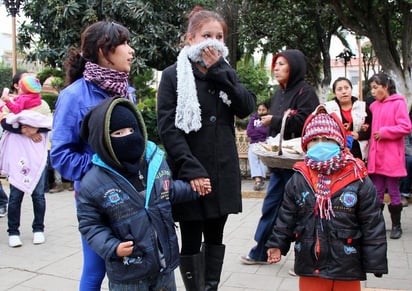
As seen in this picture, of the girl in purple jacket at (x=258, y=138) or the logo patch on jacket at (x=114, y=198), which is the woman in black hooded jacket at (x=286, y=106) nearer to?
the logo patch on jacket at (x=114, y=198)

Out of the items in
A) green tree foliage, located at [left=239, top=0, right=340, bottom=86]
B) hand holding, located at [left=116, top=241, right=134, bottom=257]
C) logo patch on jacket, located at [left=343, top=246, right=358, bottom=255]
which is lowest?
logo patch on jacket, located at [left=343, top=246, right=358, bottom=255]

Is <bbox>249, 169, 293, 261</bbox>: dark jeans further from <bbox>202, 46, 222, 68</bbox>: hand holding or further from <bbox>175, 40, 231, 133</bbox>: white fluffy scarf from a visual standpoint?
<bbox>202, 46, 222, 68</bbox>: hand holding

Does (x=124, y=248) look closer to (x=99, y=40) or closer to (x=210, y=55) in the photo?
(x=99, y=40)

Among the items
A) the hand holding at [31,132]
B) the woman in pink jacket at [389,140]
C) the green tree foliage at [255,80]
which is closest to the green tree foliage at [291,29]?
the green tree foliage at [255,80]

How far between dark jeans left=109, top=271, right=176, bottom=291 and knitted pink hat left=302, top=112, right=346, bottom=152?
1.13 metres

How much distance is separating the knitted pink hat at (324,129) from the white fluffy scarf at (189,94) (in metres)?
0.51

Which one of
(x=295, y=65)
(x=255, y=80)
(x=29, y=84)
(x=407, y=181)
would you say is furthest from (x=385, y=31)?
(x=255, y=80)

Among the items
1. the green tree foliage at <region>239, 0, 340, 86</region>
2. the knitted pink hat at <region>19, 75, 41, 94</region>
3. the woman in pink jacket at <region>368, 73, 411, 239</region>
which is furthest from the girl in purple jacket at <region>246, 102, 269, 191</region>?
the green tree foliage at <region>239, 0, 340, 86</region>

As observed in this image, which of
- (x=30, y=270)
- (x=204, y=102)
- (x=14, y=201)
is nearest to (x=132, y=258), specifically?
(x=204, y=102)

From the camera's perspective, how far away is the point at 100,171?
2283mm

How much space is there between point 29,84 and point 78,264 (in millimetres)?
2083

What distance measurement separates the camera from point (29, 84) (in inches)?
205

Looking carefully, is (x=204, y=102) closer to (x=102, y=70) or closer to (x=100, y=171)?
(x=102, y=70)

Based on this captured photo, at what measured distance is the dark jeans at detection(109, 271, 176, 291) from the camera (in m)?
2.31
